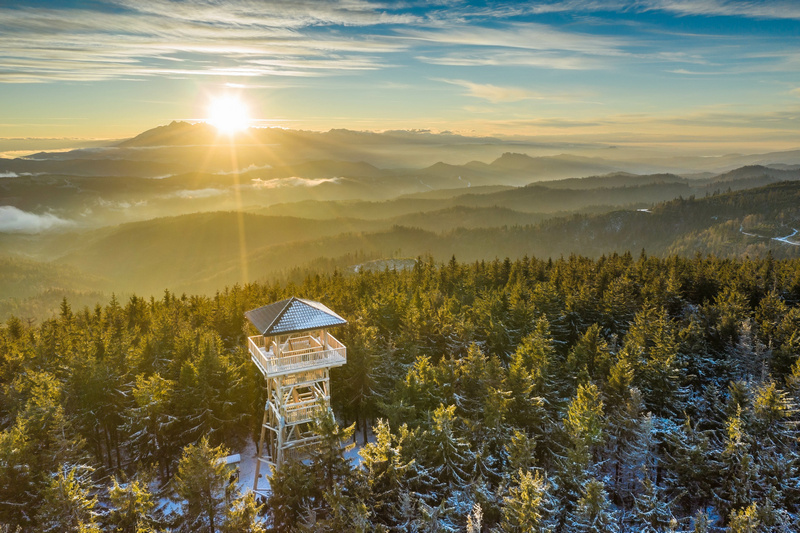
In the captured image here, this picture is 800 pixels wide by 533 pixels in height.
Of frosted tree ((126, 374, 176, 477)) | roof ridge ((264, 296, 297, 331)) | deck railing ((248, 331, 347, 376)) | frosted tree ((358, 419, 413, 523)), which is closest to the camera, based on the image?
frosted tree ((358, 419, 413, 523))

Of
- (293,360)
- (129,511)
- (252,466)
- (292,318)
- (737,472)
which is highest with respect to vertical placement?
(292,318)

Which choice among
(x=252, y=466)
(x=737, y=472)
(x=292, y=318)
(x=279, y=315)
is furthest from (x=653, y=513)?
(x=252, y=466)

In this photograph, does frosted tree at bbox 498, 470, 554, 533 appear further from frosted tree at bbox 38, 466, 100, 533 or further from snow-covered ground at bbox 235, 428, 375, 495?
→ frosted tree at bbox 38, 466, 100, 533

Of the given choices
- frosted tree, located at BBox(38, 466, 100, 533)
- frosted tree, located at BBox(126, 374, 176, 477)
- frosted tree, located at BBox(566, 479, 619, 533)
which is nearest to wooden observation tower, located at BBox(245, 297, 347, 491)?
frosted tree, located at BBox(126, 374, 176, 477)

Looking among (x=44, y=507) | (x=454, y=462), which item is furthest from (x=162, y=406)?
(x=454, y=462)

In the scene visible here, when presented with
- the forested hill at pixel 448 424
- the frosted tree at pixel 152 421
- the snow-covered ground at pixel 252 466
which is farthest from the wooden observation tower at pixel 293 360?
the frosted tree at pixel 152 421

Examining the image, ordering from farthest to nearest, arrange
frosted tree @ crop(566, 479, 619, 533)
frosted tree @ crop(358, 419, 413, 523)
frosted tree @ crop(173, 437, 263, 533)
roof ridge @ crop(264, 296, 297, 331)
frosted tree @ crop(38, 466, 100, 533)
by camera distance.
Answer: roof ridge @ crop(264, 296, 297, 331) → frosted tree @ crop(566, 479, 619, 533) → frosted tree @ crop(358, 419, 413, 523) → frosted tree @ crop(173, 437, 263, 533) → frosted tree @ crop(38, 466, 100, 533)

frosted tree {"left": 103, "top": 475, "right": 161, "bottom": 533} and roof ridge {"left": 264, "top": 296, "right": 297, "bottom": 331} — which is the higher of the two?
roof ridge {"left": 264, "top": 296, "right": 297, "bottom": 331}

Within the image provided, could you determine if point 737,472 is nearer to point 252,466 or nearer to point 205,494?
point 205,494
